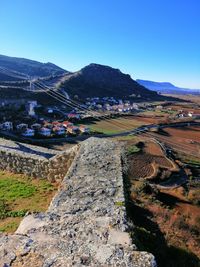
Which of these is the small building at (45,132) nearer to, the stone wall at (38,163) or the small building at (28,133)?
the small building at (28,133)

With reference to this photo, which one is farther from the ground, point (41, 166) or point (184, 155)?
point (41, 166)

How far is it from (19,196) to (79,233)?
4.25 m

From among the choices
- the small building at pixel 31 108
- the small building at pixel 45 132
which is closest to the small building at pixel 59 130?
the small building at pixel 45 132

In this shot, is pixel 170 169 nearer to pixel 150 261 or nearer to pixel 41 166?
pixel 41 166

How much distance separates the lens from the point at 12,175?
955 cm

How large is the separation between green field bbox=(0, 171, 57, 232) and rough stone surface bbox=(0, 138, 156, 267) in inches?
58.5

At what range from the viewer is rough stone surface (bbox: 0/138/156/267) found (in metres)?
3.45

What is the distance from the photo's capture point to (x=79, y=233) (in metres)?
4.10

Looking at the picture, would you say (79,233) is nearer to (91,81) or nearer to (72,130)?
(72,130)

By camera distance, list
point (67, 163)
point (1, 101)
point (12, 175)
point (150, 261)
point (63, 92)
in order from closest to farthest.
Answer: point (150, 261) → point (67, 163) → point (12, 175) → point (1, 101) → point (63, 92)

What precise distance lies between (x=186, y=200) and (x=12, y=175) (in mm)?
14779

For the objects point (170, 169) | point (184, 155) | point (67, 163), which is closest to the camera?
point (67, 163)

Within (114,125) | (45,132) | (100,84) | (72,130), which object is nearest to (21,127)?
(45,132)

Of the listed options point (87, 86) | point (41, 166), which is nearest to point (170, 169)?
point (41, 166)
